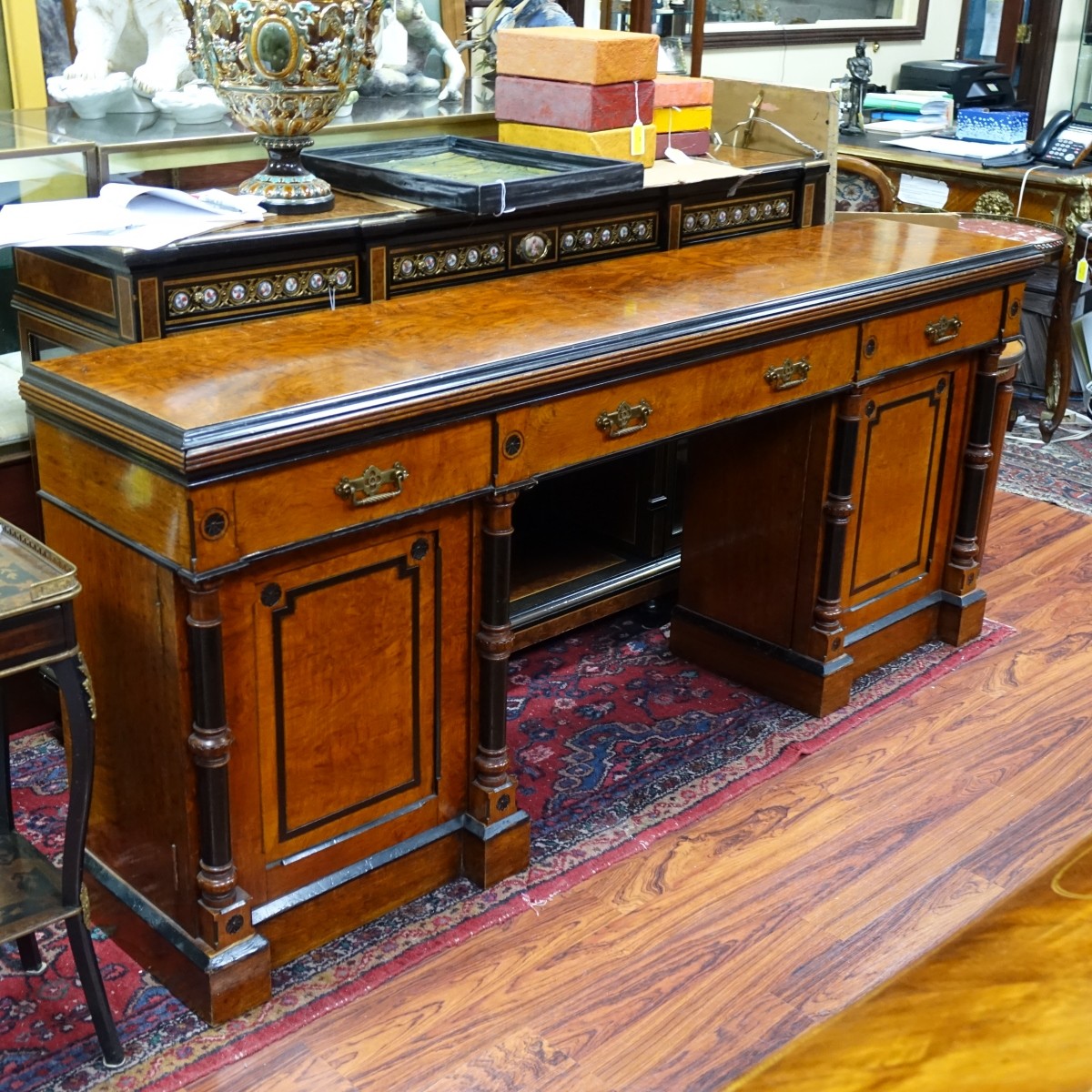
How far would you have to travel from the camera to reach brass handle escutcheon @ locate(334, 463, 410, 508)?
1.98 metres

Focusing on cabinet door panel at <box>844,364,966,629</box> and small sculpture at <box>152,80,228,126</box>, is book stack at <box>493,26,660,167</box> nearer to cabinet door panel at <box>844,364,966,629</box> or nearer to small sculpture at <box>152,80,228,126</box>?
small sculpture at <box>152,80,228,126</box>

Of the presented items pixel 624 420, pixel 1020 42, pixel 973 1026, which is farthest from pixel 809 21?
pixel 973 1026

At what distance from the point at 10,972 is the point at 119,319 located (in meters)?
1.06

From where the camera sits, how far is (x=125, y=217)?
2256 mm

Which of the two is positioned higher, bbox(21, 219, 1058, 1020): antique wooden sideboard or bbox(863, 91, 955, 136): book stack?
bbox(863, 91, 955, 136): book stack

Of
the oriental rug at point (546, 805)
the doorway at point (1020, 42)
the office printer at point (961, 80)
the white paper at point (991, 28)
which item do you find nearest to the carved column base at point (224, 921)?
the oriental rug at point (546, 805)

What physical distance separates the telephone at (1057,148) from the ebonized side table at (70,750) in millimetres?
4039

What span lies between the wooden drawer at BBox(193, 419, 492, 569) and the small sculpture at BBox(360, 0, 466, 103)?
1493mm

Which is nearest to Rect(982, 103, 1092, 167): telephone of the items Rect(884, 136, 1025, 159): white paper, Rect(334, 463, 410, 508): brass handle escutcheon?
Rect(884, 136, 1025, 159): white paper

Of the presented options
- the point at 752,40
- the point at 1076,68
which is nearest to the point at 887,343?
the point at 752,40

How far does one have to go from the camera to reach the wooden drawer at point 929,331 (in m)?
2.84

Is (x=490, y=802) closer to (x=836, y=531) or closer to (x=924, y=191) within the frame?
(x=836, y=531)

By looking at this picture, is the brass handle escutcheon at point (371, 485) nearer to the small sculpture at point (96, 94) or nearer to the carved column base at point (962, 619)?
the small sculpture at point (96, 94)

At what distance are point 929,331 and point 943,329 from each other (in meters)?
0.05
